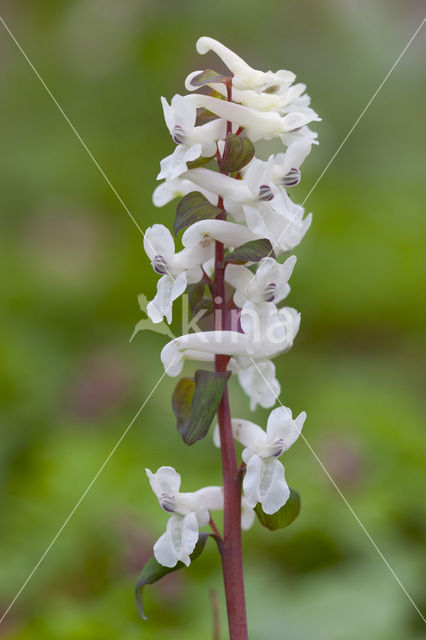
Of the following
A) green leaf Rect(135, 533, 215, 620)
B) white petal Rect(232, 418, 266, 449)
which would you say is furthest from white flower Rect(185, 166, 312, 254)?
green leaf Rect(135, 533, 215, 620)

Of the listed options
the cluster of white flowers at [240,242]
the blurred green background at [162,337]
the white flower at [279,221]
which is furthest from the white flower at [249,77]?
the blurred green background at [162,337]

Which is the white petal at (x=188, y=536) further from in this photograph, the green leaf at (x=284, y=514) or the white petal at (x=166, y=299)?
the white petal at (x=166, y=299)

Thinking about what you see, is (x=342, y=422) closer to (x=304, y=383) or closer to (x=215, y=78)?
(x=304, y=383)

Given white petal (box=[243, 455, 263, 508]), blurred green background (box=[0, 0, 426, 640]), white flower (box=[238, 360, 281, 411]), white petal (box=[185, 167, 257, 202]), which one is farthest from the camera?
blurred green background (box=[0, 0, 426, 640])

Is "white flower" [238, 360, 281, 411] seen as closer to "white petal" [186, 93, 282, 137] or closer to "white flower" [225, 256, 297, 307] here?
"white flower" [225, 256, 297, 307]

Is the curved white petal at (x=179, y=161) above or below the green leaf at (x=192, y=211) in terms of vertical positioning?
above

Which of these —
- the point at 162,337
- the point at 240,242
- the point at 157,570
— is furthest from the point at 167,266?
the point at 162,337

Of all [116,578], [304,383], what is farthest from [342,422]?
[116,578]
